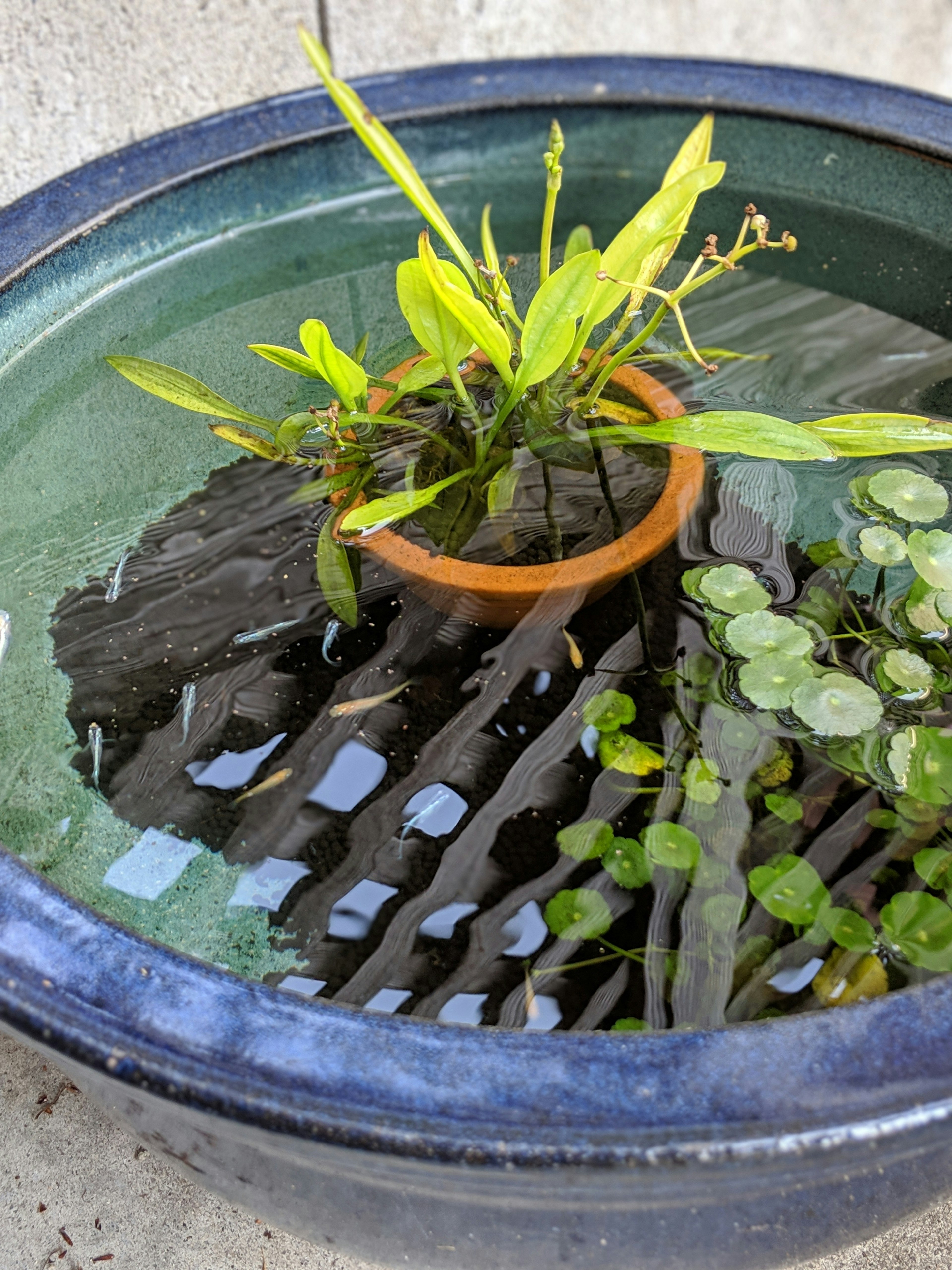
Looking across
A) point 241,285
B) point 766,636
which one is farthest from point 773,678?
point 241,285

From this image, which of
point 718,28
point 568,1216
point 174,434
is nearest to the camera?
point 568,1216

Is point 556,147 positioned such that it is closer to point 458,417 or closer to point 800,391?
point 458,417

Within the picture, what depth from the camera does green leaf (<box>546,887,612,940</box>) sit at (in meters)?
0.74

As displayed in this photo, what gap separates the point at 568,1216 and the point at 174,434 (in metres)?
0.89

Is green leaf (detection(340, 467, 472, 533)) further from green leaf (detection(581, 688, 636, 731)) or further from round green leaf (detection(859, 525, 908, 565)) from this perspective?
round green leaf (detection(859, 525, 908, 565))

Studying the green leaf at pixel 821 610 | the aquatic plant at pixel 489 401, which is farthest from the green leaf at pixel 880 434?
the green leaf at pixel 821 610

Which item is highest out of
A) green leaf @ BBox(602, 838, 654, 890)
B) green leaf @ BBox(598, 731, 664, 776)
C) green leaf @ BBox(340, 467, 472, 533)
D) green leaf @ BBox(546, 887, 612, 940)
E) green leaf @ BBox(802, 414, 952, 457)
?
green leaf @ BBox(802, 414, 952, 457)

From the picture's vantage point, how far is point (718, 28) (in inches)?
96.8

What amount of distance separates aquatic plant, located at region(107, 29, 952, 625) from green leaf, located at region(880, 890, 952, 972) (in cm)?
29

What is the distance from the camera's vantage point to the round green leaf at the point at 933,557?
0.88 metres

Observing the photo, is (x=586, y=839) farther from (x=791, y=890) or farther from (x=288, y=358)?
(x=288, y=358)

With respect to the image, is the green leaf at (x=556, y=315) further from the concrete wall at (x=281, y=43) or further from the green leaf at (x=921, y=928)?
the concrete wall at (x=281, y=43)

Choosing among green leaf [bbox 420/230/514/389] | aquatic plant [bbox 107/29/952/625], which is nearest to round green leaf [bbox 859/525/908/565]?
aquatic plant [bbox 107/29/952/625]

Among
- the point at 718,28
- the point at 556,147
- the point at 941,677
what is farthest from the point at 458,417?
the point at 718,28
